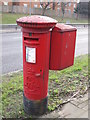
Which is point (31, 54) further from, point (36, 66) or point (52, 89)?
point (52, 89)

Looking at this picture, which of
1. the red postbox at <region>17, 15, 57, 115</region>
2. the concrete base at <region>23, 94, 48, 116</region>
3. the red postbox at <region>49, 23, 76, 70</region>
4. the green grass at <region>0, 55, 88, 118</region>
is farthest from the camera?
the green grass at <region>0, 55, 88, 118</region>

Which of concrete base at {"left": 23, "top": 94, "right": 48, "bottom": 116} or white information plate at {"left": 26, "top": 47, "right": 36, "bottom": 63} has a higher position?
white information plate at {"left": 26, "top": 47, "right": 36, "bottom": 63}

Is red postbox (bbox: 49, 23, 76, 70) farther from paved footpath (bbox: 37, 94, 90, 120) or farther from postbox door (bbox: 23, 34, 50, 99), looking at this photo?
paved footpath (bbox: 37, 94, 90, 120)

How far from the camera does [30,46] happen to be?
2352 millimetres

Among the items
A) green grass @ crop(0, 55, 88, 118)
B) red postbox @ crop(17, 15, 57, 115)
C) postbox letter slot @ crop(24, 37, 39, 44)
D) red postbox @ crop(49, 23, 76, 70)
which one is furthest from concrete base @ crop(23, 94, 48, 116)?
postbox letter slot @ crop(24, 37, 39, 44)

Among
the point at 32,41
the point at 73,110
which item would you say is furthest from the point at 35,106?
the point at 32,41

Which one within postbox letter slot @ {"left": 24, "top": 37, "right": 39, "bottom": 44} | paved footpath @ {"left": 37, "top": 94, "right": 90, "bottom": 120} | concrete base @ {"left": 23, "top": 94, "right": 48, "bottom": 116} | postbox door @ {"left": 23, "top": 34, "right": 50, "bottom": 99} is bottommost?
paved footpath @ {"left": 37, "top": 94, "right": 90, "bottom": 120}

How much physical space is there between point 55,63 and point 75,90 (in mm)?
1156

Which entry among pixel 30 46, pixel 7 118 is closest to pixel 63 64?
pixel 30 46

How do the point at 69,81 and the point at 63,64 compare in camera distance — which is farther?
the point at 69,81

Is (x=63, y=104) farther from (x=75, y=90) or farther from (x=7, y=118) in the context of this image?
(x=7, y=118)

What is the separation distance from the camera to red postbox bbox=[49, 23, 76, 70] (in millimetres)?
2502

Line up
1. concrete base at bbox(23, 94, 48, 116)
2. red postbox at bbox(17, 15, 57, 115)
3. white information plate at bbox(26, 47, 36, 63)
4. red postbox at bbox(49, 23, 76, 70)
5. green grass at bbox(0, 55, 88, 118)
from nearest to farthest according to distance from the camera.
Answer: red postbox at bbox(17, 15, 57, 115) → white information plate at bbox(26, 47, 36, 63) → red postbox at bbox(49, 23, 76, 70) → concrete base at bbox(23, 94, 48, 116) → green grass at bbox(0, 55, 88, 118)

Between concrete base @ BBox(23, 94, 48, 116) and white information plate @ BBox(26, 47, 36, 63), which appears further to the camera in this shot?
concrete base @ BBox(23, 94, 48, 116)
